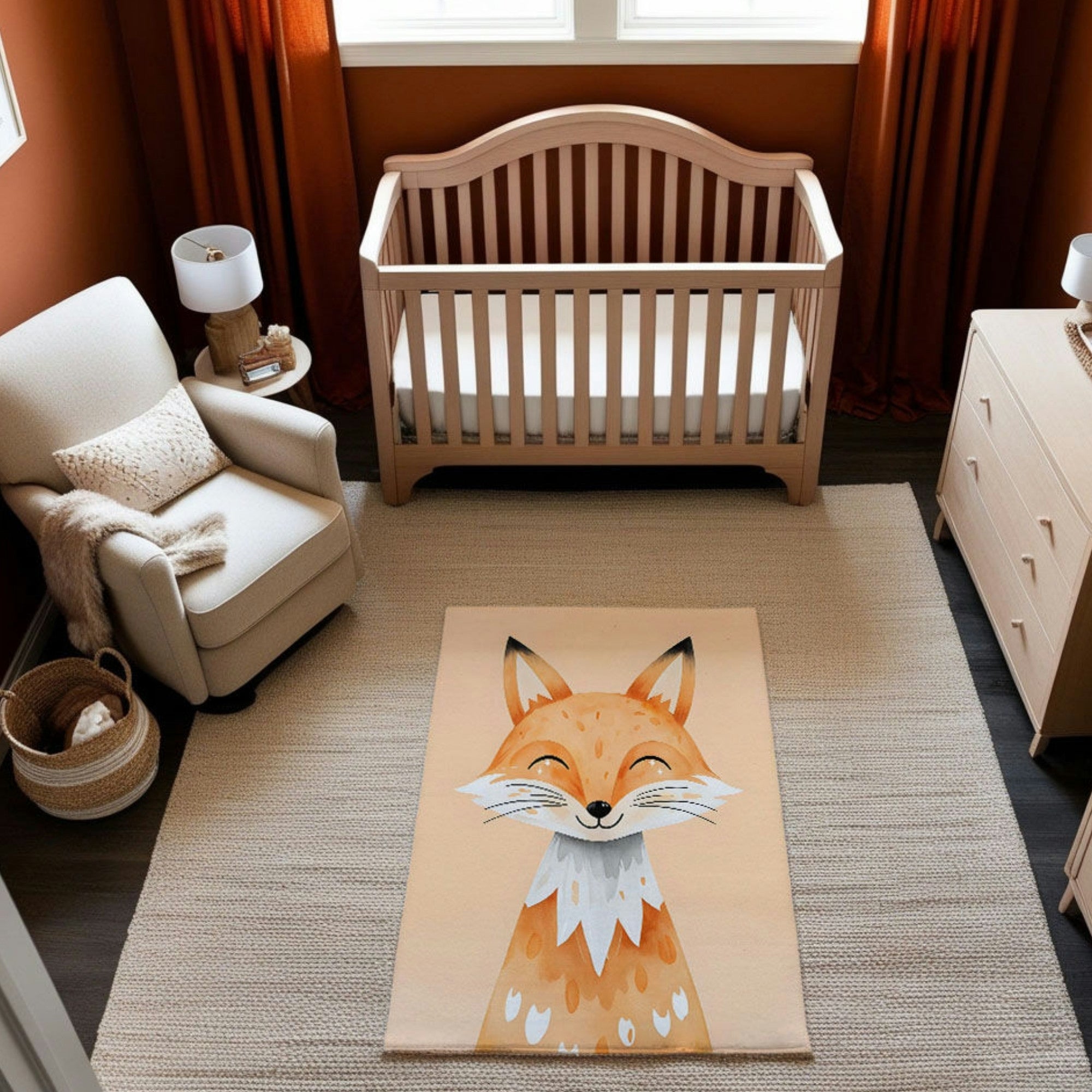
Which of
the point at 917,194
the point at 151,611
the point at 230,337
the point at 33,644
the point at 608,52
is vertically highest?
the point at 608,52

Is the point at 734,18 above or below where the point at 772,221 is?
above

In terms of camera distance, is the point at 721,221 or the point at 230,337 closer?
the point at 230,337

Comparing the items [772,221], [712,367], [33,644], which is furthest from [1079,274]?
[33,644]

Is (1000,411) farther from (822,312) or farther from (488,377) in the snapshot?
(488,377)

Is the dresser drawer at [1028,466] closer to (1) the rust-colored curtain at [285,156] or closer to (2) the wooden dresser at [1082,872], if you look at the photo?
(2) the wooden dresser at [1082,872]

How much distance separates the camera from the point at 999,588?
2938 millimetres

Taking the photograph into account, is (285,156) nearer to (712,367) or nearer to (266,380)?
(266,380)

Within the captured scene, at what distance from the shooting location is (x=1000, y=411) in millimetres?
2883

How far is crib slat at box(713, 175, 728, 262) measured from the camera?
147 inches

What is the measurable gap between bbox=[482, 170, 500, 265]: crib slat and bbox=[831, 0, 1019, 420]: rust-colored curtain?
1.12 m

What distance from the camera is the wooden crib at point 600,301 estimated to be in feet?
10.6

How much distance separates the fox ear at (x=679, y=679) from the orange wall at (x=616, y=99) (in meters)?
1.73

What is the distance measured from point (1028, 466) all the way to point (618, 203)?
165cm

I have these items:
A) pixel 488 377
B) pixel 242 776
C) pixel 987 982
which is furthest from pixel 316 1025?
pixel 488 377
